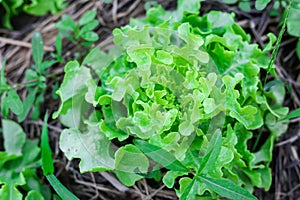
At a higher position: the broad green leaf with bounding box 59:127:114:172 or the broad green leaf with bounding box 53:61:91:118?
the broad green leaf with bounding box 53:61:91:118

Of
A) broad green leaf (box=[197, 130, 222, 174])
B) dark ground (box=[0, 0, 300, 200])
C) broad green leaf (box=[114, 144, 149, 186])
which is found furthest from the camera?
dark ground (box=[0, 0, 300, 200])

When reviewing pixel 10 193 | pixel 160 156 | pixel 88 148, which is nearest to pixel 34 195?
pixel 10 193

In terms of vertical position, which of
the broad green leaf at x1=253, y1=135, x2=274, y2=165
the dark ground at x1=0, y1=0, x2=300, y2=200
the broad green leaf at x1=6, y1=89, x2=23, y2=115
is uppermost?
the broad green leaf at x1=6, y1=89, x2=23, y2=115

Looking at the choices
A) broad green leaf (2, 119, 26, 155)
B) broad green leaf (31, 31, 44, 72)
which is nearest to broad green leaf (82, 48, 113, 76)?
broad green leaf (31, 31, 44, 72)

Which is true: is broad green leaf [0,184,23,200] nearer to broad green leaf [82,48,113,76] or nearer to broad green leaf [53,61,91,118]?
broad green leaf [53,61,91,118]

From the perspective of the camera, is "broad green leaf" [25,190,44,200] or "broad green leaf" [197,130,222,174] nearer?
"broad green leaf" [197,130,222,174]

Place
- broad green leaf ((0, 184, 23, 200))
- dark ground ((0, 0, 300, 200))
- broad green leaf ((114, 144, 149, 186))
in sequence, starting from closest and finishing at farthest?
broad green leaf ((114, 144, 149, 186)) → broad green leaf ((0, 184, 23, 200)) → dark ground ((0, 0, 300, 200))

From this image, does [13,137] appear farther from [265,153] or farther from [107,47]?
[265,153]
